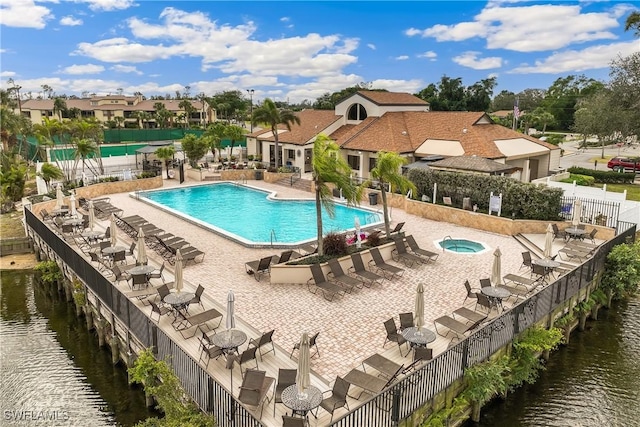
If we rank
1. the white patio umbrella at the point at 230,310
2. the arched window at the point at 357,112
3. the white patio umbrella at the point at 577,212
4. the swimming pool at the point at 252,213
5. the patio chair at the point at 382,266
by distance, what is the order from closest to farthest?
the white patio umbrella at the point at 230,310 → the patio chair at the point at 382,266 → the white patio umbrella at the point at 577,212 → the swimming pool at the point at 252,213 → the arched window at the point at 357,112

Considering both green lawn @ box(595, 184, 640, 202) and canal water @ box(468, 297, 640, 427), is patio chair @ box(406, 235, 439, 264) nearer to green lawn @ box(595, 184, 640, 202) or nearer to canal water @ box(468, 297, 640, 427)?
canal water @ box(468, 297, 640, 427)

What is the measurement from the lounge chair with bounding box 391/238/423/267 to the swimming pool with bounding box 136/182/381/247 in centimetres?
419

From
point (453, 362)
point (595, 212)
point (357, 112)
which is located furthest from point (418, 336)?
point (357, 112)

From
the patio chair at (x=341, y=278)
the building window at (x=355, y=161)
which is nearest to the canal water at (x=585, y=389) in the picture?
the patio chair at (x=341, y=278)

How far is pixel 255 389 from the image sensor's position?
8211mm

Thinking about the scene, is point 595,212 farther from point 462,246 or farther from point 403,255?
point 403,255

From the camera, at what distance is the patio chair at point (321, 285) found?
1371 cm

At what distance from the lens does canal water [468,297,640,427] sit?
413 inches

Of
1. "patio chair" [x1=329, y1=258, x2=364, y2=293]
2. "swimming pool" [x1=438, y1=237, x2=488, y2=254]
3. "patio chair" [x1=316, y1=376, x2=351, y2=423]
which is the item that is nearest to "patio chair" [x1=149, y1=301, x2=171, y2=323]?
"patio chair" [x1=329, y1=258, x2=364, y2=293]

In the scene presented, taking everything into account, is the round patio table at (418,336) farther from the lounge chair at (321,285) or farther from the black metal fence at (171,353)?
the black metal fence at (171,353)

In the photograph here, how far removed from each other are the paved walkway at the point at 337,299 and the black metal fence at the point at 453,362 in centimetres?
184

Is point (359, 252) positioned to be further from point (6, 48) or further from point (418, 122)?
point (418, 122)

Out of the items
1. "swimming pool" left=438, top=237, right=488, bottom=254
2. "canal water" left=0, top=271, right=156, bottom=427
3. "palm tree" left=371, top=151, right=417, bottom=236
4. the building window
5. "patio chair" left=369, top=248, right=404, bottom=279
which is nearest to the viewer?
"canal water" left=0, top=271, right=156, bottom=427

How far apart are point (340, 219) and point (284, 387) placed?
17.6 metres
